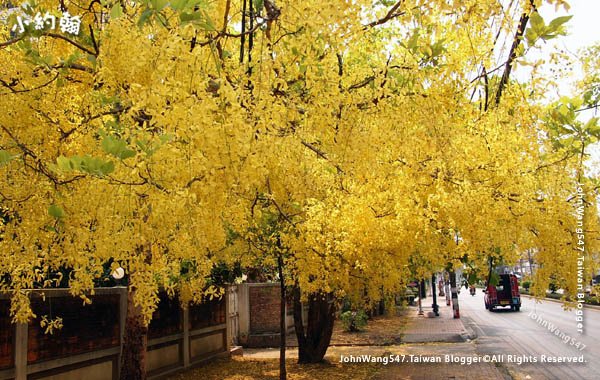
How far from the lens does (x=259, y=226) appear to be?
34.9 ft

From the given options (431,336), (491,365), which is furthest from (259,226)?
(431,336)

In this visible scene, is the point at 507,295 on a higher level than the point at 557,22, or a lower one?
lower

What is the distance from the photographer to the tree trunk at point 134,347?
825 centimetres

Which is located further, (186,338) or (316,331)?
(316,331)

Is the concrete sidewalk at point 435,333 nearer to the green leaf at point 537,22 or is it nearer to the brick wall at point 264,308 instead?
the brick wall at point 264,308

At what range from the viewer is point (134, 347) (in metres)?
8.30

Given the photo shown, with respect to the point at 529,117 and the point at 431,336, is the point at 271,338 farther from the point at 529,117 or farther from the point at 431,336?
the point at 529,117

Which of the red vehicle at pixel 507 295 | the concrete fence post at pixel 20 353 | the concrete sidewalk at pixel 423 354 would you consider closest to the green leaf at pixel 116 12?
the concrete fence post at pixel 20 353

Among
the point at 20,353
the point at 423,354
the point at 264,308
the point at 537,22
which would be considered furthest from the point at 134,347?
the point at 264,308

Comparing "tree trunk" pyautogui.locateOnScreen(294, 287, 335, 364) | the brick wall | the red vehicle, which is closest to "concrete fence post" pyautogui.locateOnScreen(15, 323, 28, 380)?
"tree trunk" pyautogui.locateOnScreen(294, 287, 335, 364)

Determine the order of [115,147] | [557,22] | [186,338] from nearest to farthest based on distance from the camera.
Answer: [115,147] → [557,22] → [186,338]

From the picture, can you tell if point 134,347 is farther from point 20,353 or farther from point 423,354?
point 423,354

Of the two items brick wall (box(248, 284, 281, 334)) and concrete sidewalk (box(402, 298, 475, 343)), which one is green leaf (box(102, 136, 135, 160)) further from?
concrete sidewalk (box(402, 298, 475, 343))

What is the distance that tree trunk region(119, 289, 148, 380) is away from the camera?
325 inches
